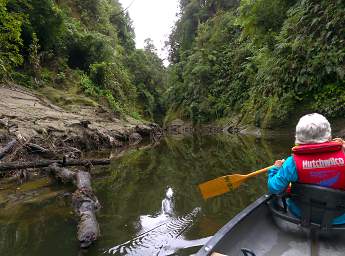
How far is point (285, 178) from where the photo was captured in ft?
10.9

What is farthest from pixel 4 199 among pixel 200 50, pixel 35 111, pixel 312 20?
pixel 200 50

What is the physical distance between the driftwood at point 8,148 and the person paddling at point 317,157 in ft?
21.2

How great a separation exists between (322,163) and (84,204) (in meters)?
3.22

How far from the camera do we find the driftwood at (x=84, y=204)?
4203 mm

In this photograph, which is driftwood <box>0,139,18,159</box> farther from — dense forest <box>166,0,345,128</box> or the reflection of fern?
dense forest <box>166,0,345,128</box>

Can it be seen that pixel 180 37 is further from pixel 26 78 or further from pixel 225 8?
pixel 26 78

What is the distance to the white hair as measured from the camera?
3.08 meters

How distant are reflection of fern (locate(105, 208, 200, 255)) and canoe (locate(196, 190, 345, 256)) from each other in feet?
3.32

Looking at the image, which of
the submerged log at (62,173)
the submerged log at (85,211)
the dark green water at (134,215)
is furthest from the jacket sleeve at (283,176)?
the submerged log at (62,173)

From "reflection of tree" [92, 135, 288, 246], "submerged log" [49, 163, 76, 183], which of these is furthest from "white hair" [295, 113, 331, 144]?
"submerged log" [49, 163, 76, 183]

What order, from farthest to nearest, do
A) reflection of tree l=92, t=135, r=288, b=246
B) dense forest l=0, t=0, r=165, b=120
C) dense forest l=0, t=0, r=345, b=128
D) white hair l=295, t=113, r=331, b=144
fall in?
dense forest l=0, t=0, r=345, b=128 < dense forest l=0, t=0, r=165, b=120 < reflection of tree l=92, t=135, r=288, b=246 < white hair l=295, t=113, r=331, b=144

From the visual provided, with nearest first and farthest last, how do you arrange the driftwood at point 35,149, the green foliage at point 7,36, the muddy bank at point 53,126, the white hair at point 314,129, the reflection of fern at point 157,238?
the white hair at point 314,129 → the reflection of fern at point 157,238 → the driftwood at point 35,149 → the muddy bank at point 53,126 → the green foliage at point 7,36

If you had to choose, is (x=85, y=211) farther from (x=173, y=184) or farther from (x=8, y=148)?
(x=8, y=148)

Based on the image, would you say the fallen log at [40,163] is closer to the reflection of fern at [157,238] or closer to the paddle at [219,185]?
the reflection of fern at [157,238]
